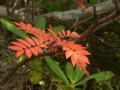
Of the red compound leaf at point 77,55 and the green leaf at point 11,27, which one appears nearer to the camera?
the red compound leaf at point 77,55

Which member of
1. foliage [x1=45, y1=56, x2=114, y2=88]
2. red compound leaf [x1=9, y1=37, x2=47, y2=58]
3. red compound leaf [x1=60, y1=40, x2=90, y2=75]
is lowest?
foliage [x1=45, y1=56, x2=114, y2=88]

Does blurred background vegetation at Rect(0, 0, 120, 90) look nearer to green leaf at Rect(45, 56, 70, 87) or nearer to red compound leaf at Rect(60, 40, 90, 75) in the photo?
green leaf at Rect(45, 56, 70, 87)

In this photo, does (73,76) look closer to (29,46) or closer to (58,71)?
(58,71)

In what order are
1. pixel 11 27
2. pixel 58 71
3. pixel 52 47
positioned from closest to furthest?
pixel 52 47 < pixel 58 71 < pixel 11 27

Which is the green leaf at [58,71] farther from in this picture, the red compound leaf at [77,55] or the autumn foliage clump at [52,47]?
the red compound leaf at [77,55]

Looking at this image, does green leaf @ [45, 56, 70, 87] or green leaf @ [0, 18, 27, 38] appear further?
green leaf @ [0, 18, 27, 38]

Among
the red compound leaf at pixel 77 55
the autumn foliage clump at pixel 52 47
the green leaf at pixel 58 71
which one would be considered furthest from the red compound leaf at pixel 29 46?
the green leaf at pixel 58 71

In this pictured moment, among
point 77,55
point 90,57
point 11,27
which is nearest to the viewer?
point 77,55

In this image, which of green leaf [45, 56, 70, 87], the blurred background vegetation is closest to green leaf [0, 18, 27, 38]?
the blurred background vegetation

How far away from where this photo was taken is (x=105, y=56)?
87.4 inches

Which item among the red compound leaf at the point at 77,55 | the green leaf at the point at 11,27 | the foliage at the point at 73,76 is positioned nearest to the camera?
the red compound leaf at the point at 77,55

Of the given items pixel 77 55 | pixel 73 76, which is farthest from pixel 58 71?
pixel 77 55

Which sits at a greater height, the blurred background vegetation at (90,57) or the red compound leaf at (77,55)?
the red compound leaf at (77,55)

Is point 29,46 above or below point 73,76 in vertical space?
above
